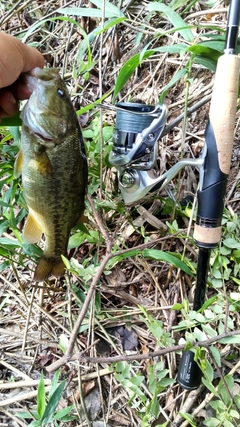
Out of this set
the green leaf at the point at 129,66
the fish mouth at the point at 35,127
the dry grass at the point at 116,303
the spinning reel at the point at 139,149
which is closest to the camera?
the fish mouth at the point at 35,127

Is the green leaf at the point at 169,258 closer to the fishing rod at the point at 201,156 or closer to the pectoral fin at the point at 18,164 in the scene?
the fishing rod at the point at 201,156

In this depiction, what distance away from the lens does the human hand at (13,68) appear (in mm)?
1789

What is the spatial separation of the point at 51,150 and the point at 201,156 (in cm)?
74

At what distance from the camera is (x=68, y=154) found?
192 centimetres

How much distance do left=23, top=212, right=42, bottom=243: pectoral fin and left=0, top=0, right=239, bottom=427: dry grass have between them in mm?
319

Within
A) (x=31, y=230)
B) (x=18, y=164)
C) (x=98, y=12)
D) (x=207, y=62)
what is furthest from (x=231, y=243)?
(x=98, y=12)

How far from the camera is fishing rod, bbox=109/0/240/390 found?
71.8 inches

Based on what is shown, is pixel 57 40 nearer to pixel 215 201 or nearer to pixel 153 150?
pixel 153 150

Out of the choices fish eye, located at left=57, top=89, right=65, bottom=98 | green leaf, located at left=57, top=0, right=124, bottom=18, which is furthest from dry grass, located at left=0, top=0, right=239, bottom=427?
fish eye, located at left=57, top=89, right=65, bottom=98

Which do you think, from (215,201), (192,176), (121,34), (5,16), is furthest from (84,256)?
(5,16)

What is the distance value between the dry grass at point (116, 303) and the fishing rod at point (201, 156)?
238 millimetres

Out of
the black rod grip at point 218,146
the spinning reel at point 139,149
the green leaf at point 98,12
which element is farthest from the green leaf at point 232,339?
the green leaf at point 98,12

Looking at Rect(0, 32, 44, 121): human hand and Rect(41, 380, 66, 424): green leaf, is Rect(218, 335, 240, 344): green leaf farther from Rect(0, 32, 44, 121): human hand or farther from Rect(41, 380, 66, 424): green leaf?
Rect(0, 32, 44, 121): human hand

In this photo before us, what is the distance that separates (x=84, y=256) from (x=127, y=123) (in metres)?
0.98
